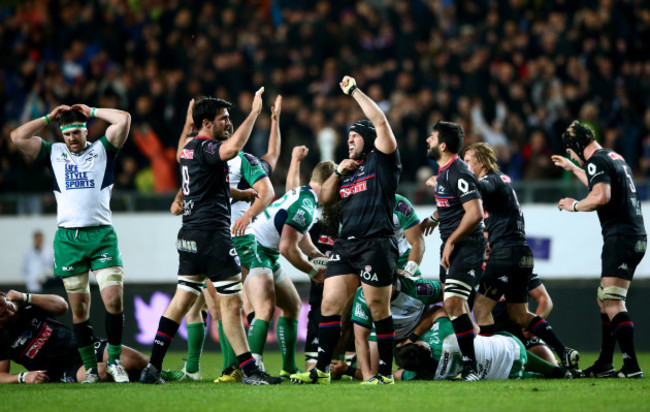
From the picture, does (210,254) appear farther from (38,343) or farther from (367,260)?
(38,343)

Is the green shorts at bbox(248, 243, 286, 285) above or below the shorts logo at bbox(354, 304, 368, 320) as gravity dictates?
above

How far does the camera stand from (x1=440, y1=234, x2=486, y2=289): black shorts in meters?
8.95

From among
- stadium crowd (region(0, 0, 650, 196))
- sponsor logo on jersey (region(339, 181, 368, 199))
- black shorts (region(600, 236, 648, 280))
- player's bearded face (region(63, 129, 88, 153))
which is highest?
stadium crowd (region(0, 0, 650, 196))

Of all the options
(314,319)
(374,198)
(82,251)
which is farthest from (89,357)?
(374,198)

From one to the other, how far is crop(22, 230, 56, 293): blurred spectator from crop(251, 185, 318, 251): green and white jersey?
756 cm

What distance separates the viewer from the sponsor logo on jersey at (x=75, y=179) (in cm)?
896

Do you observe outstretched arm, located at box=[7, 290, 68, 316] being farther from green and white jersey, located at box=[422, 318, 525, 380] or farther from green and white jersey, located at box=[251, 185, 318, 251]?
green and white jersey, located at box=[422, 318, 525, 380]

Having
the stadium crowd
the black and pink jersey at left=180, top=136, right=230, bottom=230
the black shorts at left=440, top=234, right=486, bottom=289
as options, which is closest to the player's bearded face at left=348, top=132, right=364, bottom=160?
the black and pink jersey at left=180, top=136, right=230, bottom=230

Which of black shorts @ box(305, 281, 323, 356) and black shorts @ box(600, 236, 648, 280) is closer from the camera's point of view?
black shorts @ box(600, 236, 648, 280)

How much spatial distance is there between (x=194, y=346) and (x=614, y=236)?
471 centimetres

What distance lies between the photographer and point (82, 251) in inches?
350

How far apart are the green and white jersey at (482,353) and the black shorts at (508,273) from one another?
0.52m

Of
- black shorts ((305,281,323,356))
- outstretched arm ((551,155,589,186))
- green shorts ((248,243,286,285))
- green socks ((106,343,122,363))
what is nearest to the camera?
green socks ((106,343,122,363))

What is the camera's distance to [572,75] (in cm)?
1680
